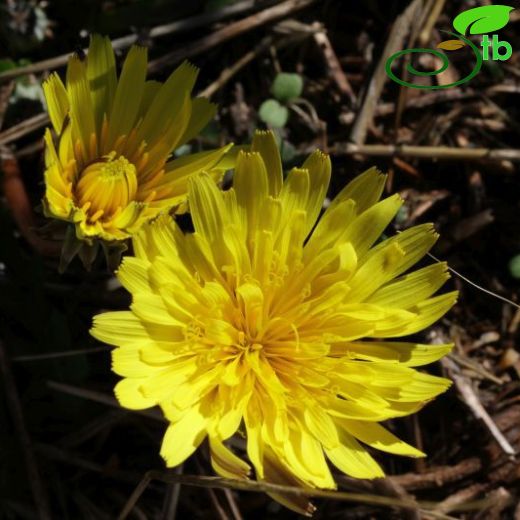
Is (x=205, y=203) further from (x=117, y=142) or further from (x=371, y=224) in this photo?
(x=371, y=224)

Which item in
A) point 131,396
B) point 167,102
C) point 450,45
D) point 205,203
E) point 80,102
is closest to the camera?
point 131,396

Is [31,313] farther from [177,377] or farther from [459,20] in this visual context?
[459,20]

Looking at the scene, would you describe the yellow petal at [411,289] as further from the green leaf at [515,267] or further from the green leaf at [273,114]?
the green leaf at [273,114]

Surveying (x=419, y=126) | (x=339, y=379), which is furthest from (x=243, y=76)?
(x=339, y=379)

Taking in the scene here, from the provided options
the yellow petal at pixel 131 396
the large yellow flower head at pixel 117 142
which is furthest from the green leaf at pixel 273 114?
the yellow petal at pixel 131 396

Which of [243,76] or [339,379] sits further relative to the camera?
[243,76]

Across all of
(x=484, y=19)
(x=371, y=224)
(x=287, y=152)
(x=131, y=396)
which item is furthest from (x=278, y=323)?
(x=484, y=19)
